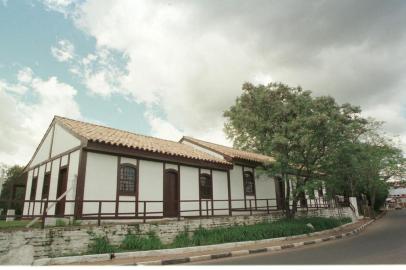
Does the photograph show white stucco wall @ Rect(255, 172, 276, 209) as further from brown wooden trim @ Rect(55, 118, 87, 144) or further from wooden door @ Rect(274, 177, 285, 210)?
brown wooden trim @ Rect(55, 118, 87, 144)

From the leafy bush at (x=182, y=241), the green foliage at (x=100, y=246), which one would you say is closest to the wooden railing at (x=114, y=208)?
the green foliage at (x=100, y=246)

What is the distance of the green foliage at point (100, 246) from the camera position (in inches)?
396

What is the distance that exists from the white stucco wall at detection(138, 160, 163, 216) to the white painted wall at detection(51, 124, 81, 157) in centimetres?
332

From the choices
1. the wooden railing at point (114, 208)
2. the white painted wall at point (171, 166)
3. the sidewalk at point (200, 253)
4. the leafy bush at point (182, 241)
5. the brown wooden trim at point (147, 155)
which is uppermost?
the brown wooden trim at point (147, 155)

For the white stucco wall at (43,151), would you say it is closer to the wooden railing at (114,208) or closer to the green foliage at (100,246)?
the wooden railing at (114,208)

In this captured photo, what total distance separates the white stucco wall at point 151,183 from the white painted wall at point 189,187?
1.51 metres

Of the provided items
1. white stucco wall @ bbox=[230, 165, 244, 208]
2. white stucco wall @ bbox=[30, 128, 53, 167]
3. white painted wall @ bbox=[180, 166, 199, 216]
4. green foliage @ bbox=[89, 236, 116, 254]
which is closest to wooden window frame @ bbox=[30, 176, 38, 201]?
white stucco wall @ bbox=[30, 128, 53, 167]

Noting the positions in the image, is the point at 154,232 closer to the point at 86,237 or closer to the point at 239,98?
the point at 86,237

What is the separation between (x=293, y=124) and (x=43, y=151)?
14544 mm

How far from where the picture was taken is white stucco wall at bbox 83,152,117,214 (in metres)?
12.4

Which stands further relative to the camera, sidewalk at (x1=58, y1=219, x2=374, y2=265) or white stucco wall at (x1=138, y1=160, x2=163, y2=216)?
white stucco wall at (x1=138, y1=160, x2=163, y2=216)

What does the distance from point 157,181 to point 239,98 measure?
7551 mm

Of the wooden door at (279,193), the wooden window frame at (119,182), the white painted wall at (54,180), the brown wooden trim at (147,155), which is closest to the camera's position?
the brown wooden trim at (147,155)

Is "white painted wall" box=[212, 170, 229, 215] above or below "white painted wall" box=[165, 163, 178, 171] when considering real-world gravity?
below
